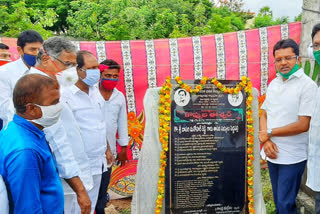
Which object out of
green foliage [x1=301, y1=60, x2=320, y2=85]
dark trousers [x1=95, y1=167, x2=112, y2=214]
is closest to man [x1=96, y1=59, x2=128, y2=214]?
dark trousers [x1=95, y1=167, x2=112, y2=214]

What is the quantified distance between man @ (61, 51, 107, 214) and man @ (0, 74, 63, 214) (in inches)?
35.1

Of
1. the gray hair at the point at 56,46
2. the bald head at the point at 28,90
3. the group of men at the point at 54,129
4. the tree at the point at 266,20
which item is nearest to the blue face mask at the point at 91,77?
the group of men at the point at 54,129

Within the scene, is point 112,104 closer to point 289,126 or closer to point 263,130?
point 263,130

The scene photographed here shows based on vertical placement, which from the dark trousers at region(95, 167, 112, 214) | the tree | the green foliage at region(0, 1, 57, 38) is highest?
the tree

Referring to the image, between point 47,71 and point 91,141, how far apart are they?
2.40ft

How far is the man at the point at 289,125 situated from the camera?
2781mm

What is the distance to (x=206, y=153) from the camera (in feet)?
10.1

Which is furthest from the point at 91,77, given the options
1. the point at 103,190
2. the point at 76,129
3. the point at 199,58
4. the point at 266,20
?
the point at 266,20

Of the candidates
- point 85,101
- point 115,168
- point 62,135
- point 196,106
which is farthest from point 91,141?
Result: point 115,168

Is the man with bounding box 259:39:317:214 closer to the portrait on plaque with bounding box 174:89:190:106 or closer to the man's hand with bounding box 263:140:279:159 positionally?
the man's hand with bounding box 263:140:279:159

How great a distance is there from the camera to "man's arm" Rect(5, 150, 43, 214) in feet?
4.73

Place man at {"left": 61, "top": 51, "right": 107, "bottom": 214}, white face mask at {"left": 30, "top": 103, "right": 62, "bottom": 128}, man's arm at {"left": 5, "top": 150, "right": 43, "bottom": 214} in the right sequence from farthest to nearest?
man at {"left": 61, "top": 51, "right": 107, "bottom": 214}
white face mask at {"left": 30, "top": 103, "right": 62, "bottom": 128}
man's arm at {"left": 5, "top": 150, "right": 43, "bottom": 214}

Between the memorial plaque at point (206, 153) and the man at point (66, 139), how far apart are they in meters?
0.92

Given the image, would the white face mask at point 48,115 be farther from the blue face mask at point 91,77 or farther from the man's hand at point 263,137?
the man's hand at point 263,137
